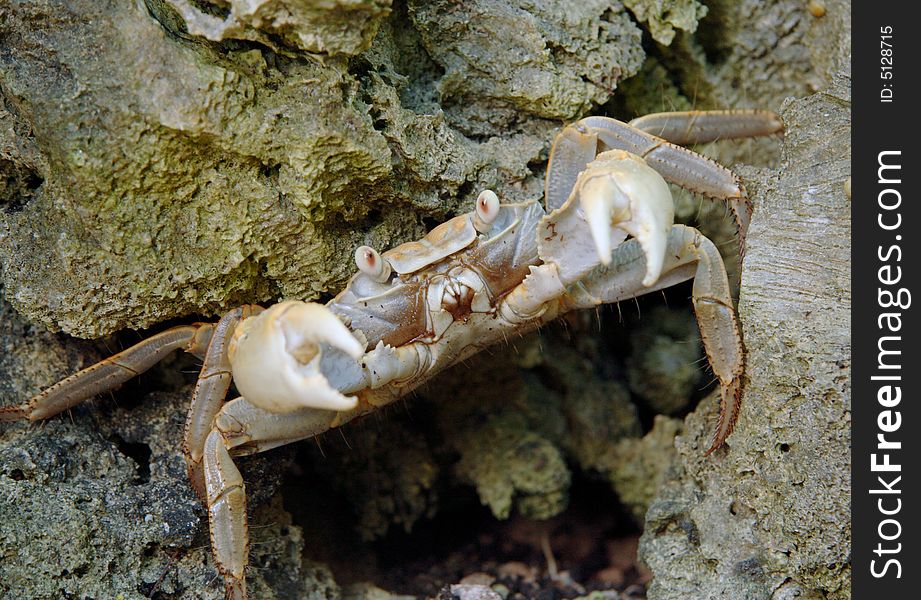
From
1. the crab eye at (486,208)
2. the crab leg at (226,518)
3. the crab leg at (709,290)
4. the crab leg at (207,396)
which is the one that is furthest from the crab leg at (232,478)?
the crab leg at (709,290)

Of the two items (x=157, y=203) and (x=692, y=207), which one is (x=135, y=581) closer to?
(x=157, y=203)

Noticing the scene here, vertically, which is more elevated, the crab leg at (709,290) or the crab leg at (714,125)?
the crab leg at (714,125)

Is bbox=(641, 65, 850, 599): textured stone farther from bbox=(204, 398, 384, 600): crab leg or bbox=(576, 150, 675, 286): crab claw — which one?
bbox=(204, 398, 384, 600): crab leg

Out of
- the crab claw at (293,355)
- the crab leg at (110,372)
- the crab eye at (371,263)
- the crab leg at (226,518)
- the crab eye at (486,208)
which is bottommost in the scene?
the crab leg at (226,518)

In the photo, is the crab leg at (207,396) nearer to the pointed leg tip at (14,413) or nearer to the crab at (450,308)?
the crab at (450,308)

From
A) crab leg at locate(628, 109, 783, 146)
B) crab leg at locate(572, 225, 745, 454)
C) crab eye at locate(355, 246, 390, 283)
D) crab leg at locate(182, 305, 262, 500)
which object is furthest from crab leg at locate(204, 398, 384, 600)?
crab leg at locate(628, 109, 783, 146)

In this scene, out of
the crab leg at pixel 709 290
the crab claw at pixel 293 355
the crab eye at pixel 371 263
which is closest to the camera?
the crab claw at pixel 293 355

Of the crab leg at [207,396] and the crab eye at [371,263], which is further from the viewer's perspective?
the crab leg at [207,396]
